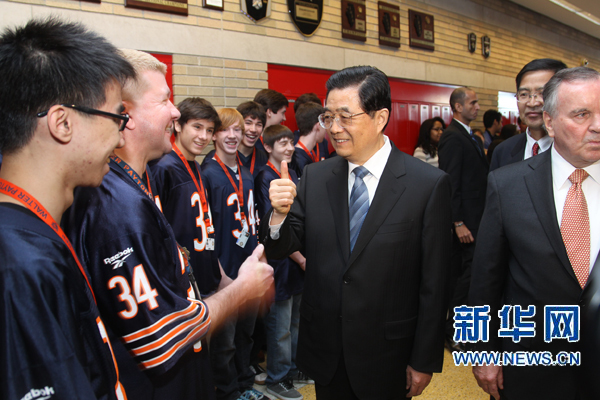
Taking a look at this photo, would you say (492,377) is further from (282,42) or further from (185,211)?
(282,42)

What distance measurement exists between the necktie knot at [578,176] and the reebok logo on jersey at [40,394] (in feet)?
6.18

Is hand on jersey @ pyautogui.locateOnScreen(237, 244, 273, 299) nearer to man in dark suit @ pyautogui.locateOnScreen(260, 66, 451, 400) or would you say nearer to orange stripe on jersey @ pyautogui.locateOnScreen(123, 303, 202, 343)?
man in dark suit @ pyautogui.locateOnScreen(260, 66, 451, 400)

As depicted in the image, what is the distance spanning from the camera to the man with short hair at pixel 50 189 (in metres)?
0.73

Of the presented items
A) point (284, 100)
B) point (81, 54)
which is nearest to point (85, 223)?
point (81, 54)

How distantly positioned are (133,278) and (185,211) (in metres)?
1.35

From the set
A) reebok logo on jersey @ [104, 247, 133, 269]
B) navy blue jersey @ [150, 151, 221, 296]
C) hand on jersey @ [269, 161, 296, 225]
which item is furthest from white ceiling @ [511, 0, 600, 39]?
reebok logo on jersey @ [104, 247, 133, 269]

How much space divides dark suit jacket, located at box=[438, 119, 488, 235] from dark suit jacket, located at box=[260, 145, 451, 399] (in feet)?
6.58

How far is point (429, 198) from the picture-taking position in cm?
165

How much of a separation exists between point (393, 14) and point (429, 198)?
5.90 metres

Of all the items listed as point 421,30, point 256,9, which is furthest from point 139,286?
point 421,30

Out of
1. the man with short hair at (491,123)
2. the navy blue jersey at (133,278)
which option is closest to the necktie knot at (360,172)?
the navy blue jersey at (133,278)

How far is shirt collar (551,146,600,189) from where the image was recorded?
160 cm

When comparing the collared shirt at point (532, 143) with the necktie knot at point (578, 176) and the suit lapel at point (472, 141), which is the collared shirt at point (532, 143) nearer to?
the necktie knot at point (578, 176)

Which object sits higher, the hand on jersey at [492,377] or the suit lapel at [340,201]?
the suit lapel at [340,201]
